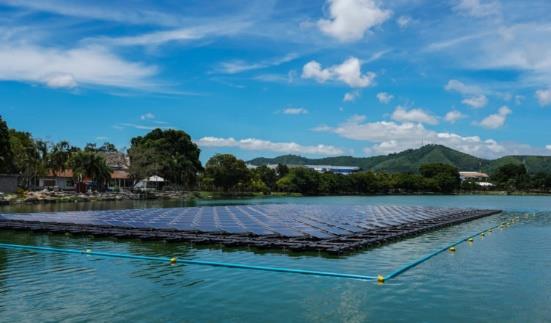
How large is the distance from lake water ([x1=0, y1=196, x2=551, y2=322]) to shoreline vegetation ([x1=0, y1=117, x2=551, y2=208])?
150ft

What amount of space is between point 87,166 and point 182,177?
79.7ft

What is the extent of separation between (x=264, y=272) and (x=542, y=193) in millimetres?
187770

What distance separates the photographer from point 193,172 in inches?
4114

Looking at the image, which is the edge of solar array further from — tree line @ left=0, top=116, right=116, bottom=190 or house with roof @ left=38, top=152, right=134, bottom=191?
house with roof @ left=38, top=152, right=134, bottom=191

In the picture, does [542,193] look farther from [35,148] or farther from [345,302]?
[345,302]

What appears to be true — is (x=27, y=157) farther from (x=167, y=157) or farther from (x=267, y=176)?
(x=267, y=176)

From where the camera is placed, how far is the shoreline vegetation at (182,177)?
2992 inches

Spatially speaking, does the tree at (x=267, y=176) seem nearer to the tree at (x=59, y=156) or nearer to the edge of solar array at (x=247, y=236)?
the tree at (x=59, y=156)

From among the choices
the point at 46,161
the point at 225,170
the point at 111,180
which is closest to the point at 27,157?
the point at 46,161

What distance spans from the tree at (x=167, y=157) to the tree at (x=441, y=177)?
314 ft

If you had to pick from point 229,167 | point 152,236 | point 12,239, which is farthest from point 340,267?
point 229,167

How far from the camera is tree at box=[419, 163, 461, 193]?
174 meters

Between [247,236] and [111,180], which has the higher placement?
[111,180]

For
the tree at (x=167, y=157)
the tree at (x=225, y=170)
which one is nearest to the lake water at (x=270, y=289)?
the tree at (x=167, y=157)
